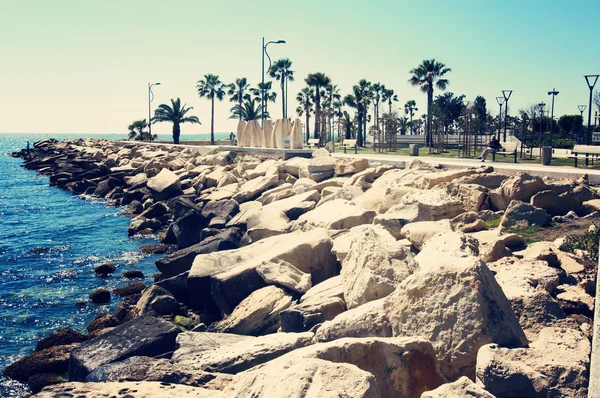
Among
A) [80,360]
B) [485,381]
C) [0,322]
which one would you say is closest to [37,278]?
[0,322]

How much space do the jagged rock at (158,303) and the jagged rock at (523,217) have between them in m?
5.87

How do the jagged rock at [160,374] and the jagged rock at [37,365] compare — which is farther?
the jagged rock at [37,365]

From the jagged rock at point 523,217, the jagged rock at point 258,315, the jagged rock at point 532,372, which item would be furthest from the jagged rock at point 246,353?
the jagged rock at point 523,217

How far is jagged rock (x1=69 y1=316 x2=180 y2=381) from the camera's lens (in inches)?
252

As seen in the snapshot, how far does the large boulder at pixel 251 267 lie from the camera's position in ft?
25.5

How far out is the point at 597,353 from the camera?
2.88 m

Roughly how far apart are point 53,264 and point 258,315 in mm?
9406

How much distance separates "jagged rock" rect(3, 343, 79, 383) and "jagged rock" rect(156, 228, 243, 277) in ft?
10.6

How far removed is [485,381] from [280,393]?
1.65 m

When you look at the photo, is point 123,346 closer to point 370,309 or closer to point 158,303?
point 158,303

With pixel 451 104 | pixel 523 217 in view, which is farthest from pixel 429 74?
pixel 523 217

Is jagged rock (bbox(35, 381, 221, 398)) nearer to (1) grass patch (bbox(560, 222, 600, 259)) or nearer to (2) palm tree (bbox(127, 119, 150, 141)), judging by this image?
(1) grass patch (bbox(560, 222, 600, 259))

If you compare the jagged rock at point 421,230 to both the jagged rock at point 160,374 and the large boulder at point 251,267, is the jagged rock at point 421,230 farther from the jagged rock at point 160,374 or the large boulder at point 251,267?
the jagged rock at point 160,374

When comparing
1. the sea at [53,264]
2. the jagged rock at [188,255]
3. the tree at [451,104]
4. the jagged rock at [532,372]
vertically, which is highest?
the tree at [451,104]
